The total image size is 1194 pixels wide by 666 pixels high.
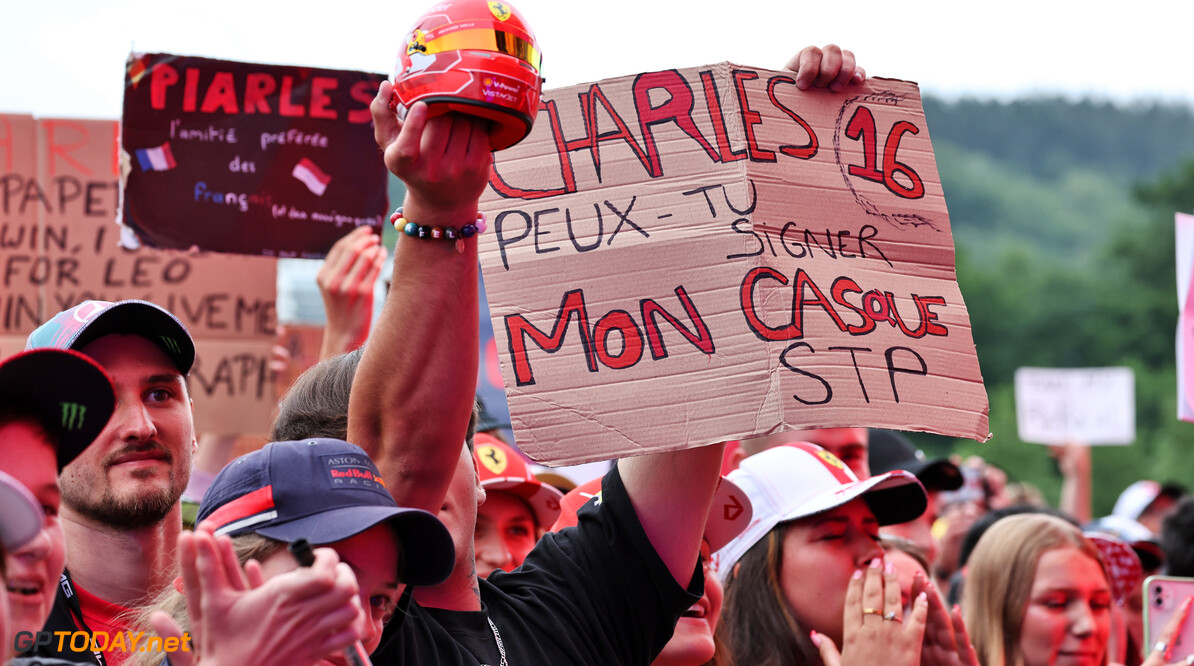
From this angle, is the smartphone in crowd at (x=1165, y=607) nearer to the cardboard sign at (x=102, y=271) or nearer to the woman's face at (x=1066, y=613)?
the woman's face at (x=1066, y=613)

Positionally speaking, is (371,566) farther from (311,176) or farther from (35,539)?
(311,176)

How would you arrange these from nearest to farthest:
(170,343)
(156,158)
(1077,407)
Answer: (170,343)
(156,158)
(1077,407)

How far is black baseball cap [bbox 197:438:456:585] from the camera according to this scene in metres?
1.67

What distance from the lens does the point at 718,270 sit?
2240mm

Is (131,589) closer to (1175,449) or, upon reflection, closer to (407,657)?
(407,657)

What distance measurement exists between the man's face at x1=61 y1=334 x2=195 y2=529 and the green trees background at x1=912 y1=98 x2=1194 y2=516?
10870 mm

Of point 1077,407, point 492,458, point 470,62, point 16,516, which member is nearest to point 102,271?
point 492,458

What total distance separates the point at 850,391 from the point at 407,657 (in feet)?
2.98

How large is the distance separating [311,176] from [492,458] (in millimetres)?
1191

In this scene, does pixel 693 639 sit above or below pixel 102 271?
below

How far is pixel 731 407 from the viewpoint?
215 centimetres

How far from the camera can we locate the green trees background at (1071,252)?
117 ft

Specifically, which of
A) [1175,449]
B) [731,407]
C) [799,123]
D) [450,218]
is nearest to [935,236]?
[799,123]

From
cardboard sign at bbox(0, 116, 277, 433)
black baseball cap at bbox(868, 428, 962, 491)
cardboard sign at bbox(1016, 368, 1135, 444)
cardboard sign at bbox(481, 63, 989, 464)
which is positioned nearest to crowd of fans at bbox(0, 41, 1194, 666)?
cardboard sign at bbox(481, 63, 989, 464)
